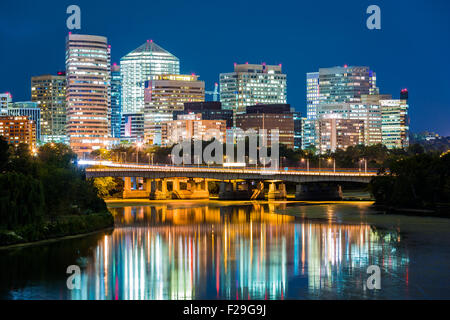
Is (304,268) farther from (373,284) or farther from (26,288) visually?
(26,288)

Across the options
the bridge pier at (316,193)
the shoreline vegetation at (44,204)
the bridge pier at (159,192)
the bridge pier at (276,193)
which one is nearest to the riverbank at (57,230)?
the shoreline vegetation at (44,204)

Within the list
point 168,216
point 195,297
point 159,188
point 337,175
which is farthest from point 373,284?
point 159,188

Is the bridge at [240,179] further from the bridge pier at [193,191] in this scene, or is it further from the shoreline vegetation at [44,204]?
the shoreline vegetation at [44,204]

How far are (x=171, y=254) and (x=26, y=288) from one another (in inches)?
764

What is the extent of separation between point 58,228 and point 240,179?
9023cm

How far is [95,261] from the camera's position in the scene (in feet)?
215

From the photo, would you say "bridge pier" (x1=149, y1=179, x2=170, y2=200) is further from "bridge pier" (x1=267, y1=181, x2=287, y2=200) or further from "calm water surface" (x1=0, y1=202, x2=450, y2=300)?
"calm water surface" (x1=0, y1=202, x2=450, y2=300)

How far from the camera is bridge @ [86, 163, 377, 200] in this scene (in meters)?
156

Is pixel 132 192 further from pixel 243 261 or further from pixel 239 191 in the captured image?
pixel 243 261

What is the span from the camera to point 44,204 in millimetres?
77938

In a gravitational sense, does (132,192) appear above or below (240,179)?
below

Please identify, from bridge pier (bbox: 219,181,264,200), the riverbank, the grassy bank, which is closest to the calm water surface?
the riverbank

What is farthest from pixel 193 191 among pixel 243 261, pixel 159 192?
pixel 243 261

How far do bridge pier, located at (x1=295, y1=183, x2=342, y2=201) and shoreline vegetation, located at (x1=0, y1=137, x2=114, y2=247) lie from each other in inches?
2671
